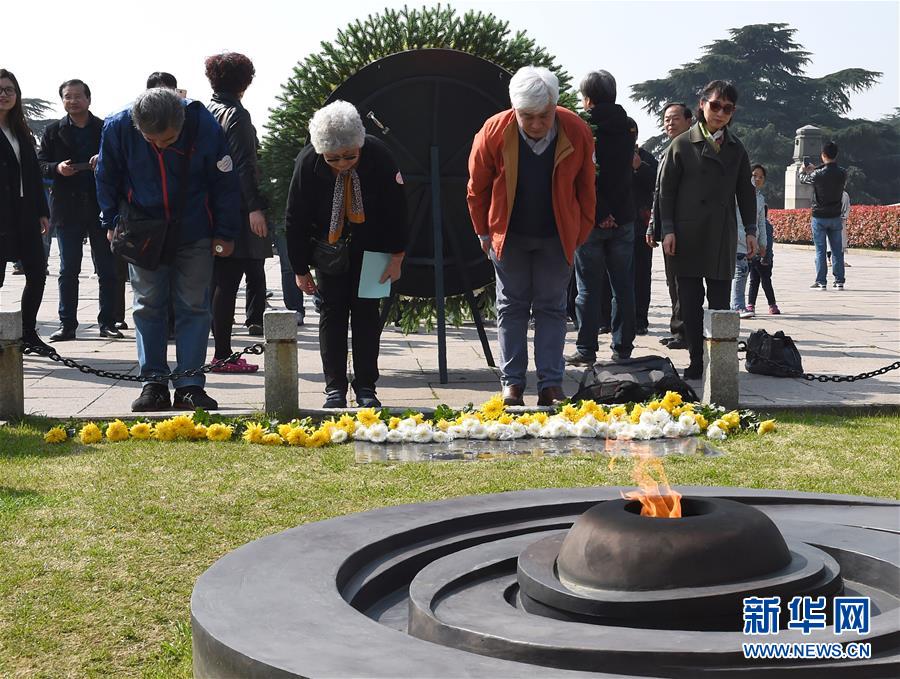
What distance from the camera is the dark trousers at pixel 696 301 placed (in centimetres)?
879

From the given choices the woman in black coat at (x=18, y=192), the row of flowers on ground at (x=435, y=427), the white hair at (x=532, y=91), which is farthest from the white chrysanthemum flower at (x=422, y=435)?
the woman in black coat at (x=18, y=192)

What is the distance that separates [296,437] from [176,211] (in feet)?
5.63

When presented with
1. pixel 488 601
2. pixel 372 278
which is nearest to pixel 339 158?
pixel 372 278

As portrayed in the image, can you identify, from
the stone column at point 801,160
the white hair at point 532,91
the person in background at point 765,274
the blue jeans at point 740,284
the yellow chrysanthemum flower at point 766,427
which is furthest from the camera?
the stone column at point 801,160

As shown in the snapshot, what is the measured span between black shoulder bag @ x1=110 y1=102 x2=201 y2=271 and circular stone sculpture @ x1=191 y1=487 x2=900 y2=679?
3690 millimetres

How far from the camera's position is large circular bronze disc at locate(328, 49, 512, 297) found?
8.68m

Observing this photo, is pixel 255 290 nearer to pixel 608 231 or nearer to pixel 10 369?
pixel 608 231

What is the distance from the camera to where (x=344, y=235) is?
750cm

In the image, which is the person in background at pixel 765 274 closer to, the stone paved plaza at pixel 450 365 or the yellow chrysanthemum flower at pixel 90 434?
the stone paved plaza at pixel 450 365

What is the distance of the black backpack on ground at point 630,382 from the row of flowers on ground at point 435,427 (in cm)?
37

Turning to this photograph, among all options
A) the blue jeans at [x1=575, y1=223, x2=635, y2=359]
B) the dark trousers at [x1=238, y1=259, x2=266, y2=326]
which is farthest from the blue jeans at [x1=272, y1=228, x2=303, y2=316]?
the blue jeans at [x1=575, y1=223, x2=635, y2=359]

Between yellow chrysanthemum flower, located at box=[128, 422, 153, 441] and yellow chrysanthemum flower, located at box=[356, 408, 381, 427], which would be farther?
yellow chrysanthemum flower, located at box=[356, 408, 381, 427]

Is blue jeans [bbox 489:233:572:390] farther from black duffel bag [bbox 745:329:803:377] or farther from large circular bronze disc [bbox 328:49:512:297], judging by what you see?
black duffel bag [bbox 745:329:803:377]

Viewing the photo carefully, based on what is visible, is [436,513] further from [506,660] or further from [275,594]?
[506,660]
